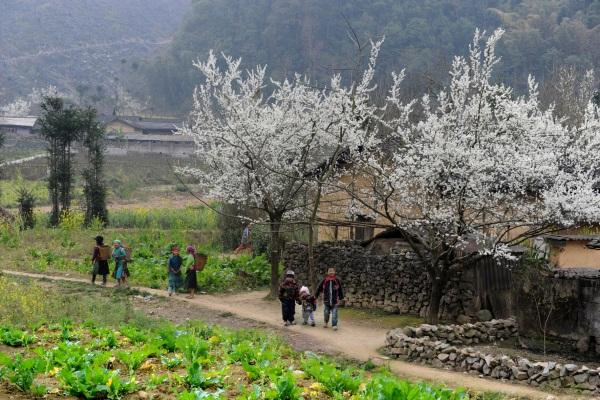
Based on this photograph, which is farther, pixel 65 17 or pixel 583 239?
pixel 65 17

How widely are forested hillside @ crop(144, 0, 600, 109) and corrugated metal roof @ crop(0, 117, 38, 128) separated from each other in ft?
77.9

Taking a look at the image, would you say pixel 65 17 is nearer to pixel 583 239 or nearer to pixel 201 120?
pixel 201 120

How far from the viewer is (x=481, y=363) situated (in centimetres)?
1349

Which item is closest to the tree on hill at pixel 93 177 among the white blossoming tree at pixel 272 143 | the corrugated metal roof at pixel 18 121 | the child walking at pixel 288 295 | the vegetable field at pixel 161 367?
the white blossoming tree at pixel 272 143

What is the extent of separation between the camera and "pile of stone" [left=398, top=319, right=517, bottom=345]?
15.4 meters

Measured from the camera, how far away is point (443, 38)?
295ft

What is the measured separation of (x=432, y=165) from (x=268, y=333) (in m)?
5.33

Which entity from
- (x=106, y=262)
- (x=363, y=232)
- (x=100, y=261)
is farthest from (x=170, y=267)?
(x=363, y=232)

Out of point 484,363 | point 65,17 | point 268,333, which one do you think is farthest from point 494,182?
point 65,17

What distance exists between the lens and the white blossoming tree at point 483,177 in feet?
53.3

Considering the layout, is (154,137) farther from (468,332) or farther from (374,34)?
(468,332)

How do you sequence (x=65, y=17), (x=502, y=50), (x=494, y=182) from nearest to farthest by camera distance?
1. (x=494, y=182)
2. (x=502, y=50)
3. (x=65, y=17)

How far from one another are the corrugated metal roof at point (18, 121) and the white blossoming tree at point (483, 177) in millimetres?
67066

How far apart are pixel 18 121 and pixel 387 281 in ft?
225
